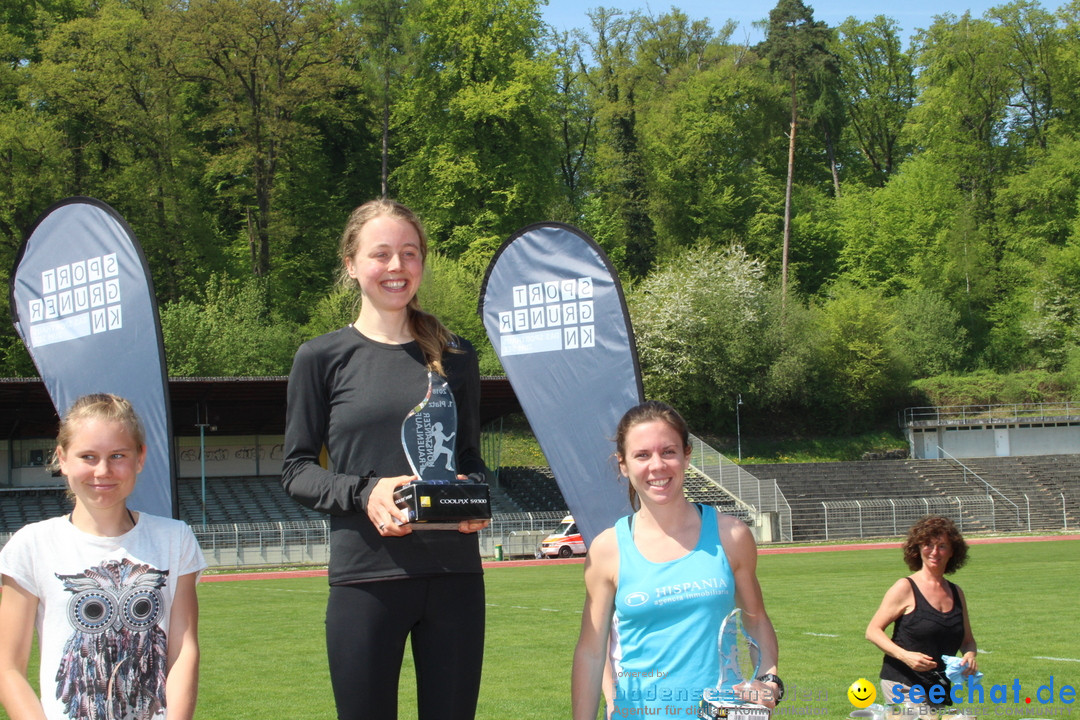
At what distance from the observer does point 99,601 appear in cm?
325

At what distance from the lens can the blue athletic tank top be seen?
328cm

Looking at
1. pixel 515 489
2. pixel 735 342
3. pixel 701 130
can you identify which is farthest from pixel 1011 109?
pixel 515 489

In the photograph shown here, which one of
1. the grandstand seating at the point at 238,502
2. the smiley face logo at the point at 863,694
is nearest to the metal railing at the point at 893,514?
the grandstand seating at the point at 238,502

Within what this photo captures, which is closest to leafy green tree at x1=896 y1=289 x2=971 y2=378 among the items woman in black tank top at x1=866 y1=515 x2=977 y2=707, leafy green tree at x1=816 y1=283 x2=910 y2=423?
leafy green tree at x1=816 y1=283 x2=910 y2=423

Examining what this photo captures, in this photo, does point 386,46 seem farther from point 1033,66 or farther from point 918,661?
point 918,661

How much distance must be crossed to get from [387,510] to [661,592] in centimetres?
82

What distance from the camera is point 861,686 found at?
4605 mm

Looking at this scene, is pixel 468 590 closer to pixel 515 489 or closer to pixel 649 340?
pixel 515 489

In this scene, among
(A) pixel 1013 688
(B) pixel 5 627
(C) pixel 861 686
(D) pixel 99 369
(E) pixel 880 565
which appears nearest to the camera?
(B) pixel 5 627

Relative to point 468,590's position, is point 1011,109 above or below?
above

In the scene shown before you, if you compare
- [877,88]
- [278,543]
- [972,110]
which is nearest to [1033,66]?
[972,110]

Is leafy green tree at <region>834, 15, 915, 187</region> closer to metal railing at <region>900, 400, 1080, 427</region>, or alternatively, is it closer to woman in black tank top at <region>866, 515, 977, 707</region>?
metal railing at <region>900, 400, 1080, 427</region>

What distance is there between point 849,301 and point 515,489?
21908 mm

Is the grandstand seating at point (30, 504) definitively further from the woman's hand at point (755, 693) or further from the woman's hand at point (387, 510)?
the woman's hand at point (755, 693)
